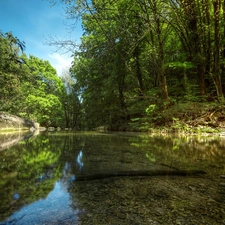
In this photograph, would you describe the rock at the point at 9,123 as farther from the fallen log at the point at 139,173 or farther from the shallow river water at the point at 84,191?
the fallen log at the point at 139,173

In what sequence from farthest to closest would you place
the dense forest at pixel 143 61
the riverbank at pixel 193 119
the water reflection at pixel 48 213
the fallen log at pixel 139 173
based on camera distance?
the dense forest at pixel 143 61 < the riverbank at pixel 193 119 < the fallen log at pixel 139 173 < the water reflection at pixel 48 213

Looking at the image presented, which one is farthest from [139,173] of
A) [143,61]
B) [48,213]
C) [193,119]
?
[143,61]

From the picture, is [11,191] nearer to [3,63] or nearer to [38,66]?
[3,63]

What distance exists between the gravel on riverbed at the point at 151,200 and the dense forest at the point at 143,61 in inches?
224

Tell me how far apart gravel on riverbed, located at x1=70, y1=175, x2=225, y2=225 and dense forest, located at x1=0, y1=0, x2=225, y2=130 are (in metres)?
5.68

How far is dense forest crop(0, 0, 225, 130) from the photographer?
7500 millimetres

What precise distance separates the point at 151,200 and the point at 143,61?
1236 centimetres

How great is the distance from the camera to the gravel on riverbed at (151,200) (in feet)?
2.95

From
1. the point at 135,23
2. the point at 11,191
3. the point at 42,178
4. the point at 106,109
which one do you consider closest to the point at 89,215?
the point at 11,191

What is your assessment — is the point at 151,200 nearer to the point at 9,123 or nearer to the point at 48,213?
the point at 48,213

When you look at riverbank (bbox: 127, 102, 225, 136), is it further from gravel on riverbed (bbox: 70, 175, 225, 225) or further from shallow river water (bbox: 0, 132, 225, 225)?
gravel on riverbed (bbox: 70, 175, 225, 225)

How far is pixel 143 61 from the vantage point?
12672 millimetres

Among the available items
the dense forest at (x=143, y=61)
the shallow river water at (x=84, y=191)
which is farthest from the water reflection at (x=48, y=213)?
the dense forest at (x=143, y=61)

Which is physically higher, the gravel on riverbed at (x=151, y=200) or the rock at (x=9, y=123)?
the rock at (x=9, y=123)
